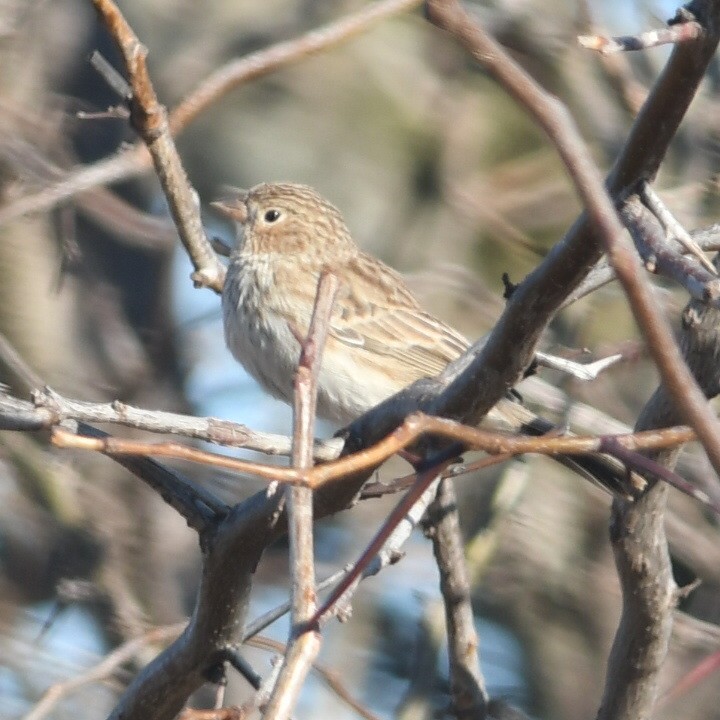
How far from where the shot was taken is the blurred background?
18.9 feet

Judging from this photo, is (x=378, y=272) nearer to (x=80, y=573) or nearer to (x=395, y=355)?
(x=395, y=355)

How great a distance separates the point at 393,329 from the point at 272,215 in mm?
755

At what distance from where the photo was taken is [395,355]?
541cm

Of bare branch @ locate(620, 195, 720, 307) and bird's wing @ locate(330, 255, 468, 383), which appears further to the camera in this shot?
bird's wing @ locate(330, 255, 468, 383)

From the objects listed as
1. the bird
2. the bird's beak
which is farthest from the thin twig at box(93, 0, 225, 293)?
the bird's beak

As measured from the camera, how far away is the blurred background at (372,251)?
5746 millimetres

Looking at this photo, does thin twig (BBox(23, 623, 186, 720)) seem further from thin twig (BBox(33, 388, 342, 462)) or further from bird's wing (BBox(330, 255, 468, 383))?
bird's wing (BBox(330, 255, 468, 383))

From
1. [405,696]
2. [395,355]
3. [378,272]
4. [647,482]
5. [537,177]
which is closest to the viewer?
[647,482]

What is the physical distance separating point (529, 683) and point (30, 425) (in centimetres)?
377

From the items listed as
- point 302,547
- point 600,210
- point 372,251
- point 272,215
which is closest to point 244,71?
point 302,547

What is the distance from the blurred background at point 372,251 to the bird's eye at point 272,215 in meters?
0.64

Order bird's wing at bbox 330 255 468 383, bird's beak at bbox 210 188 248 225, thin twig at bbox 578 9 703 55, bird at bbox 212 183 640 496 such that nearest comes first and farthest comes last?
thin twig at bbox 578 9 703 55 < bird at bbox 212 183 640 496 < bird's wing at bbox 330 255 468 383 < bird's beak at bbox 210 188 248 225

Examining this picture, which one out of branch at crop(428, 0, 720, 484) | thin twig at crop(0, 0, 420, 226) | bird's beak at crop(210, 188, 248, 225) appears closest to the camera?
branch at crop(428, 0, 720, 484)

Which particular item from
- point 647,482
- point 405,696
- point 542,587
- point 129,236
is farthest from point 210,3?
point 647,482
